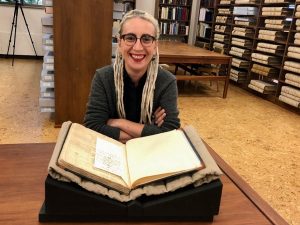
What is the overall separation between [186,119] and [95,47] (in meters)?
1.40

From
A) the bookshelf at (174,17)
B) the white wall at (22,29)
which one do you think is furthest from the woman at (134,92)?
the bookshelf at (174,17)

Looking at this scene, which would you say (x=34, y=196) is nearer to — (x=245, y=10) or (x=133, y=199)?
(x=133, y=199)

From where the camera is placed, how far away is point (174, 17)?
723cm

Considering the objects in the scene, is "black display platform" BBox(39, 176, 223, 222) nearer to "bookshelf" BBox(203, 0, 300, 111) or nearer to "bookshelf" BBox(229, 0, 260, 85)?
"bookshelf" BBox(203, 0, 300, 111)

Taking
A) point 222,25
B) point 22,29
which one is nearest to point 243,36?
point 222,25

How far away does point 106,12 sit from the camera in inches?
105

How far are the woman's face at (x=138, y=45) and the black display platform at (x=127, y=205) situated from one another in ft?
2.24

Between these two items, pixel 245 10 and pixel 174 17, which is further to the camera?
pixel 174 17

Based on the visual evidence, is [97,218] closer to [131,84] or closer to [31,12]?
[131,84]

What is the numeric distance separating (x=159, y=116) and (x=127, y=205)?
28.5 inches

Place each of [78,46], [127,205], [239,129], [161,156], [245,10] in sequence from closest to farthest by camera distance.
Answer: [127,205] → [161,156] → [78,46] → [239,129] → [245,10]

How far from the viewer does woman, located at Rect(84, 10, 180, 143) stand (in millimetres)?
1227

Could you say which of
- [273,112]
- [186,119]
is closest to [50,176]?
[186,119]

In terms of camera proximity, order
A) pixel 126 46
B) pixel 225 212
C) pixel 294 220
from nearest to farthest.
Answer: pixel 225 212
pixel 126 46
pixel 294 220
